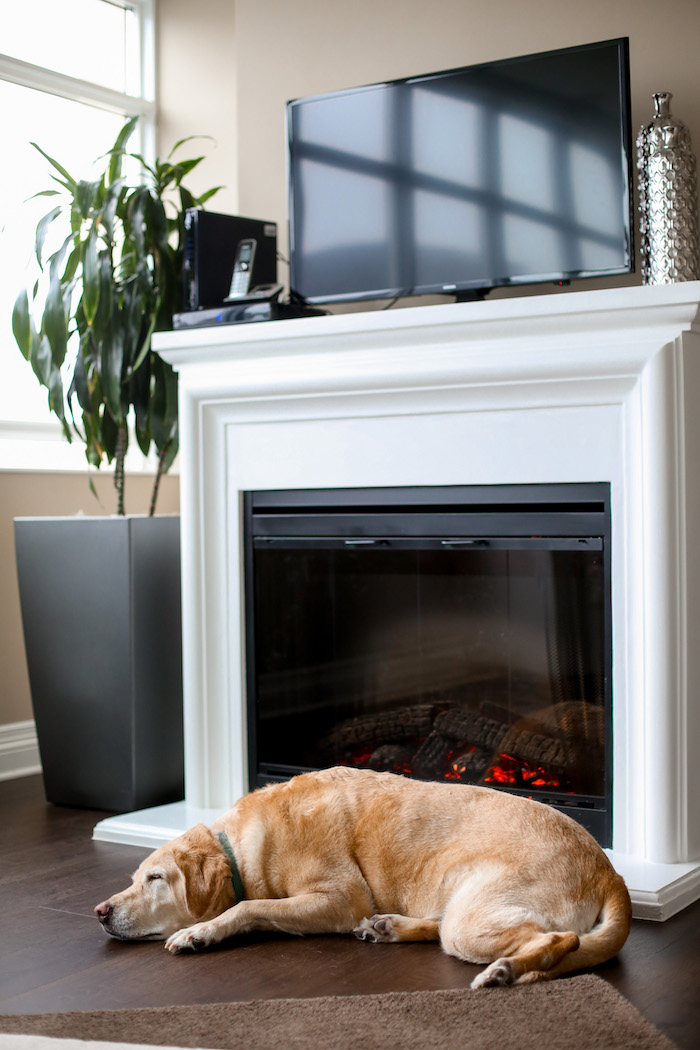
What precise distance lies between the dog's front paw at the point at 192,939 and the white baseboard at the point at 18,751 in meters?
1.66

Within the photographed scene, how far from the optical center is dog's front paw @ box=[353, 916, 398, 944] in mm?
2033

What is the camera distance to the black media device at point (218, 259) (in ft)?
9.80

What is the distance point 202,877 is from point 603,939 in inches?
28.0

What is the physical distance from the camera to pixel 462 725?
2.68 metres

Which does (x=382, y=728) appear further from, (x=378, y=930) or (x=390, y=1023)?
(x=390, y=1023)

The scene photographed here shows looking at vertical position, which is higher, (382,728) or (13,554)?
(13,554)

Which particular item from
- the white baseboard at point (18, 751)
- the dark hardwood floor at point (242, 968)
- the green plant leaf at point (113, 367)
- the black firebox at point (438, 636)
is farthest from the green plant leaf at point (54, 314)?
the dark hardwood floor at point (242, 968)

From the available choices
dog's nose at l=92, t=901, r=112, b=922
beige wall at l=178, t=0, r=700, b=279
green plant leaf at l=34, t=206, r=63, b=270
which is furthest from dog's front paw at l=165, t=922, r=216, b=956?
beige wall at l=178, t=0, r=700, b=279

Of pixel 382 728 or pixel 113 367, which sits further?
pixel 113 367

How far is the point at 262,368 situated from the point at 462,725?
98 centimetres

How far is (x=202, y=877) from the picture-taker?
2.05m

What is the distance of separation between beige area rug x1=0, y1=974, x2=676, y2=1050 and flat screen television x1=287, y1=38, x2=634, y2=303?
5.12ft

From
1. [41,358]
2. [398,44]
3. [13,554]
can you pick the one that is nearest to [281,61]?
[398,44]

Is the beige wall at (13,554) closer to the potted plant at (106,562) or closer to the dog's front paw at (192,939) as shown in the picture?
the potted plant at (106,562)
